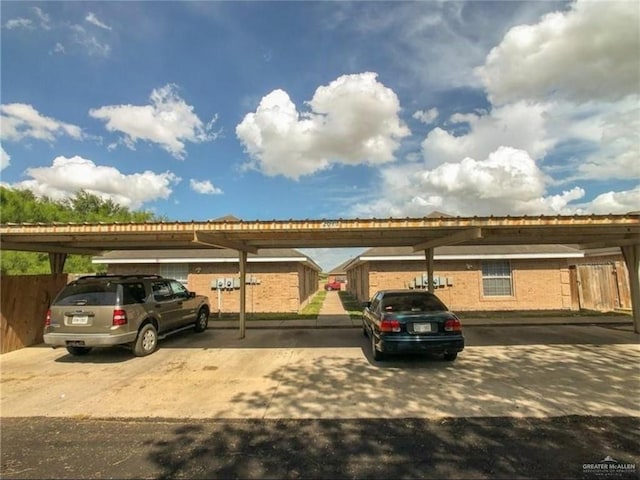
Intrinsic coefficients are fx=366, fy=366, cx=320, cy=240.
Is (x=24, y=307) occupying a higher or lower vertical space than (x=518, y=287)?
lower

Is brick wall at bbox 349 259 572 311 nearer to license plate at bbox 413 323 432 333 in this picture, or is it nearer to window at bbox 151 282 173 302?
license plate at bbox 413 323 432 333

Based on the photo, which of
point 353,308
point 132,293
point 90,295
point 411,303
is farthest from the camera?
point 353,308

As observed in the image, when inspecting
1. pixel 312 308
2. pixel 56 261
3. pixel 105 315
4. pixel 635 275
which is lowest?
pixel 312 308

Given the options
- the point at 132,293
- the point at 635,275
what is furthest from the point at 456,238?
the point at 132,293

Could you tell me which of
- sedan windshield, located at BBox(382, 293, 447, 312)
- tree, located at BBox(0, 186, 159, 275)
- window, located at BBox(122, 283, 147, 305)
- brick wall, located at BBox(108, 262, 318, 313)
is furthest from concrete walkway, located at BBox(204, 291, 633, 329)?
tree, located at BBox(0, 186, 159, 275)

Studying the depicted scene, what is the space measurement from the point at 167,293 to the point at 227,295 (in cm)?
799

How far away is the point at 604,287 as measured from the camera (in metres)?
17.1

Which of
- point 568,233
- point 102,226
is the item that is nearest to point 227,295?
point 102,226

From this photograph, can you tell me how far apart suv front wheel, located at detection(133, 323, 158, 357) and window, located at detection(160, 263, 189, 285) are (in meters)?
9.21

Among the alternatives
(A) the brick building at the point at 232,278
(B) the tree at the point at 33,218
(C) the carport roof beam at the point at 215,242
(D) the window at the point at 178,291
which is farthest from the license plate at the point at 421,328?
(B) the tree at the point at 33,218

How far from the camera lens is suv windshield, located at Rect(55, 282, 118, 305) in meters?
7.93

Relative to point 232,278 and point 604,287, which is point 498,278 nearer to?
point 604,287

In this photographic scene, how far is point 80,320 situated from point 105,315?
585 mm

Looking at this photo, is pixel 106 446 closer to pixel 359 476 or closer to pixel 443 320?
pixel 359 476
